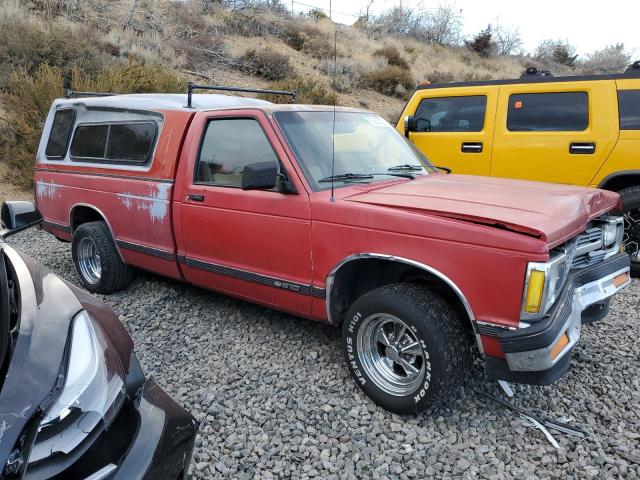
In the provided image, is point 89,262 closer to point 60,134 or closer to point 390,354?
point 60,134

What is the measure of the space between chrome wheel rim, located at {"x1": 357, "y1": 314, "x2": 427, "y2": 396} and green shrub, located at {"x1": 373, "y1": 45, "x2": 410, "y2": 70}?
21.5m

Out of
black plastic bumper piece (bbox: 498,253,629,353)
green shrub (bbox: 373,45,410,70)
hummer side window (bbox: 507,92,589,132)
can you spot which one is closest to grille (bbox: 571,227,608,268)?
black plastic bumper piece (bbox: 498,253,629,353)

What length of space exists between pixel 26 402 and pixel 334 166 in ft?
7.90

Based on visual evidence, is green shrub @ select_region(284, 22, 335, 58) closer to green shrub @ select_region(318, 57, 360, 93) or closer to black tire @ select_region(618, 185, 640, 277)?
green shrub @ select_region(318, 57, 360, 93)

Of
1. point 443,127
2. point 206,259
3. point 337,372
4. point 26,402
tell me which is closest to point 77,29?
point 443,127

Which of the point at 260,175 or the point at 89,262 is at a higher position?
the point at 260,175

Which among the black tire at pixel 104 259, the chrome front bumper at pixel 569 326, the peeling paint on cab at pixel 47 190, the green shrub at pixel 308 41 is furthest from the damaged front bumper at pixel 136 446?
the green shrub at pixel 308 41

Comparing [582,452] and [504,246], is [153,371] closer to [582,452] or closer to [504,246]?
[504,246]

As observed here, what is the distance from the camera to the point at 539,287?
2391 millimetres

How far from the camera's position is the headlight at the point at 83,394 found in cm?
151

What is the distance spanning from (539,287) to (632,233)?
3592 mm

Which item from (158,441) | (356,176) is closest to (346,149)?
(356,176)

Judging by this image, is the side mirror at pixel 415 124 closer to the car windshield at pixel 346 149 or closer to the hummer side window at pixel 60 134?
the car windshield at pixel 346 149

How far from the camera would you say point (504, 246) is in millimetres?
2443
